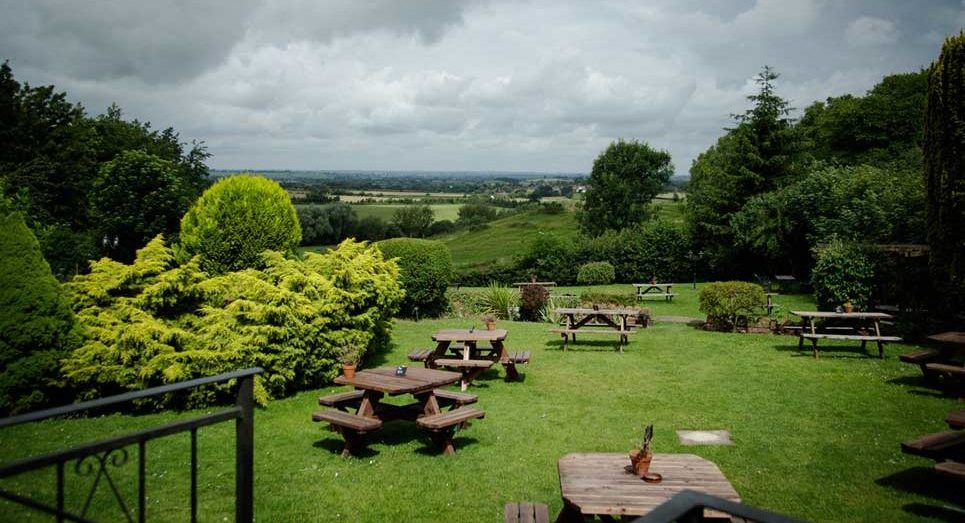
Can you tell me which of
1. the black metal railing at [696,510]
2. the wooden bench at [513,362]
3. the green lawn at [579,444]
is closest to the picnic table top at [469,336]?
the wooden bench at [513,362]

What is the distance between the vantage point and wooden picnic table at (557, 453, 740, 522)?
441cm

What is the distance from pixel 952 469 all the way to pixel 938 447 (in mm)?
528

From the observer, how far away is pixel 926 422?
877cm

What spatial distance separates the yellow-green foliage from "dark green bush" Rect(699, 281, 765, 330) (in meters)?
9.77

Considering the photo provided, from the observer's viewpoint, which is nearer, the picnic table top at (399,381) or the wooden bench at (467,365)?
the picnic table top at (399,381)

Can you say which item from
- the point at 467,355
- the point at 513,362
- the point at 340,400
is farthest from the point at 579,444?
the point at 467,355

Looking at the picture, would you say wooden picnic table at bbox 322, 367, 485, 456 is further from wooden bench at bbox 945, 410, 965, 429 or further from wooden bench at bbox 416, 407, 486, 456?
wooden bench at bbox 945, 410, 965, 429

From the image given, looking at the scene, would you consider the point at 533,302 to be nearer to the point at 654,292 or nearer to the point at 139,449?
the point at 654,292

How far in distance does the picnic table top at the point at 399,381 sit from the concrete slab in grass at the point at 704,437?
3.29m

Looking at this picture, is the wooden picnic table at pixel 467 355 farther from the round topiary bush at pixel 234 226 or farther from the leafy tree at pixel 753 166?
the leafy tree at pixel 753 166

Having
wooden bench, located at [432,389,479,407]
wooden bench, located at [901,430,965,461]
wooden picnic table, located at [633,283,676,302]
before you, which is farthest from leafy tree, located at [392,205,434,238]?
wooden bench, located at [901,430,965,461]

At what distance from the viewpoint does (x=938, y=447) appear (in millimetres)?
6109

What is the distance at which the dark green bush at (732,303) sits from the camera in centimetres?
1636

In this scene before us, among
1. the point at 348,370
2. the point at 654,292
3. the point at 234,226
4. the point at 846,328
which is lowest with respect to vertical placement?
the point at 654,292
